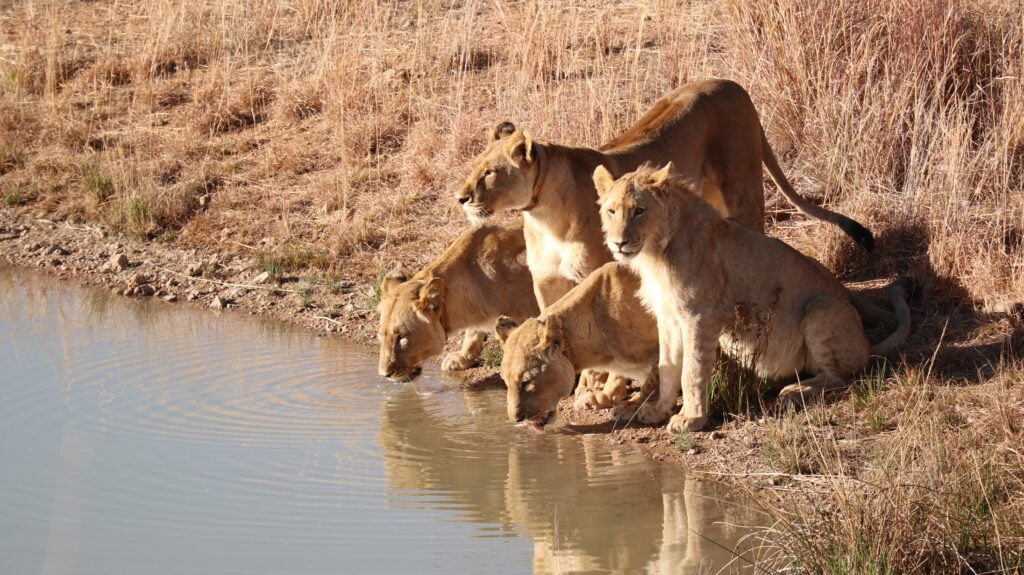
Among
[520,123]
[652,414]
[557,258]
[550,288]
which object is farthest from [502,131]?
[520,123]

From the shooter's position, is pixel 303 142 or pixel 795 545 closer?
pixel 795 545

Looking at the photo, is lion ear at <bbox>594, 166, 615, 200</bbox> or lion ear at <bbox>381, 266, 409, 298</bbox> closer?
lion ear at <bbox>594, 166, 615, 200</bbox>

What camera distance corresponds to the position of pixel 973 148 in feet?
29.1

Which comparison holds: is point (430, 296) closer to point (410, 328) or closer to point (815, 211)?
point (410, 328)

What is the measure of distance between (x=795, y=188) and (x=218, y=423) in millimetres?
4289

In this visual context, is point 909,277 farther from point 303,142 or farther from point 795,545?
point 303,142

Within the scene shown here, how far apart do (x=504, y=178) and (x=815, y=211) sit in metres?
2.22

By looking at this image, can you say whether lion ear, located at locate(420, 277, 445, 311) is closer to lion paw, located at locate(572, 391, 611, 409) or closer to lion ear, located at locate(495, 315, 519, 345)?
lion ear, located at locate(495, 315, 519, 345)

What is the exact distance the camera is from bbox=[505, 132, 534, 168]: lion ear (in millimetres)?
Answer: 6969

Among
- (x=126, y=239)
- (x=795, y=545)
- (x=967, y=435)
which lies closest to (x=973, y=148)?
(x=967, y=435)

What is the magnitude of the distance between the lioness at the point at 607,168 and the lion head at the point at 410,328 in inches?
22.0

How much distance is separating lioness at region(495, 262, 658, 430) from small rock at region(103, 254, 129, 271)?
13.8ft

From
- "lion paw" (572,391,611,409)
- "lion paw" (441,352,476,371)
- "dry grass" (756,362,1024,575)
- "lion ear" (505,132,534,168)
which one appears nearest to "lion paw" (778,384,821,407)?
"dry grass" (756,362,1024,575)

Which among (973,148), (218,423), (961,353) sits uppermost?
(973,148)
